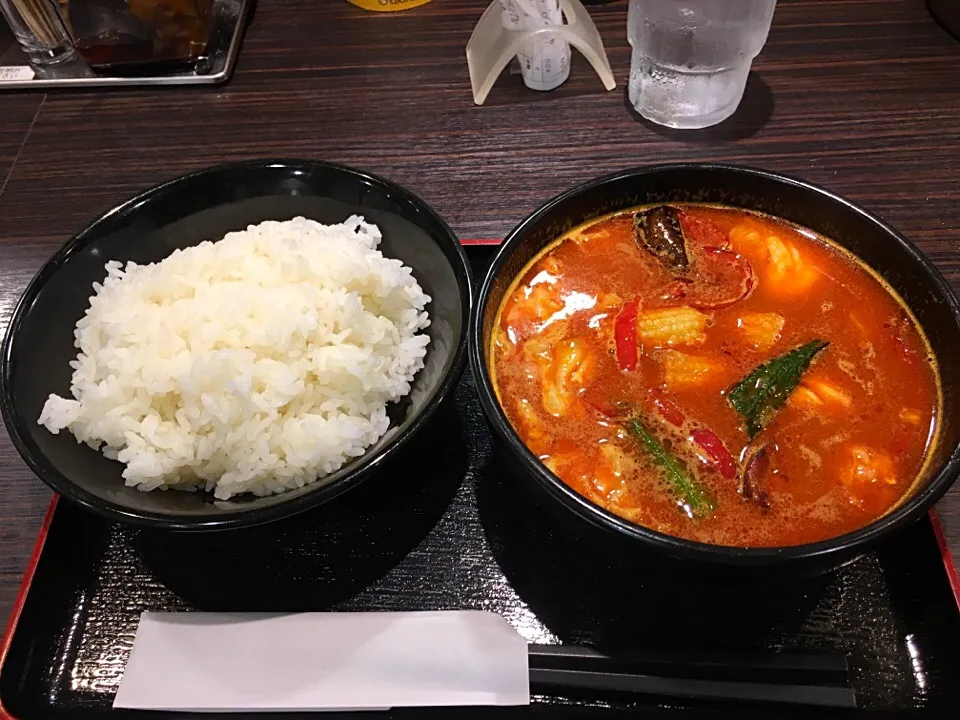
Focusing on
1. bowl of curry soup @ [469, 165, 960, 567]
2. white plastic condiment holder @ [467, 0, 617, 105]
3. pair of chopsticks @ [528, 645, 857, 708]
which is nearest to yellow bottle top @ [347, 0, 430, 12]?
white plastic condiment holder @ [467, 0, 617, 105]

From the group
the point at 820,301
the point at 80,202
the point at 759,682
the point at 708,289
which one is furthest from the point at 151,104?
the point at 759,682

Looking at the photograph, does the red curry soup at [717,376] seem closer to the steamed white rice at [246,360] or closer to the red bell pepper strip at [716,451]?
the red bell pepper strip at [716,451]

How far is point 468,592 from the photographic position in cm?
142

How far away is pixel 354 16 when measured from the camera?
116 inches

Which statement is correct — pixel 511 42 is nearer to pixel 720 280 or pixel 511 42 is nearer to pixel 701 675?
pixel 720 280

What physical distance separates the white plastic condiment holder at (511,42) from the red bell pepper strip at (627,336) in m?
1.29

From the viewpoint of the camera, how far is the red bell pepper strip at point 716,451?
131cm

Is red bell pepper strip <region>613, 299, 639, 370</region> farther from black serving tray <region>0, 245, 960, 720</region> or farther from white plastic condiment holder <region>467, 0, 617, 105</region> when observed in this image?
white plastic condiment holder <region>467, 0, 617, 105</region>

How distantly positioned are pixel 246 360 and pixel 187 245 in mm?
555

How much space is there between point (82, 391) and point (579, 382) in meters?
1.04

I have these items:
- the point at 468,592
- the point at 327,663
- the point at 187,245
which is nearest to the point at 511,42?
the point at 187,245

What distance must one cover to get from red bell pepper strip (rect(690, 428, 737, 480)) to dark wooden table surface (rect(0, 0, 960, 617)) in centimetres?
98

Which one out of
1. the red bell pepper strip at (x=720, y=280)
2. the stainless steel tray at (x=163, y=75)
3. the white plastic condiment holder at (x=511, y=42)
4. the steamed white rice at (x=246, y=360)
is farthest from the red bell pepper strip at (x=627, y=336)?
the stainless steel tray at (x=163, y=75)

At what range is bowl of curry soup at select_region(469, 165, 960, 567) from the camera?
125cm
